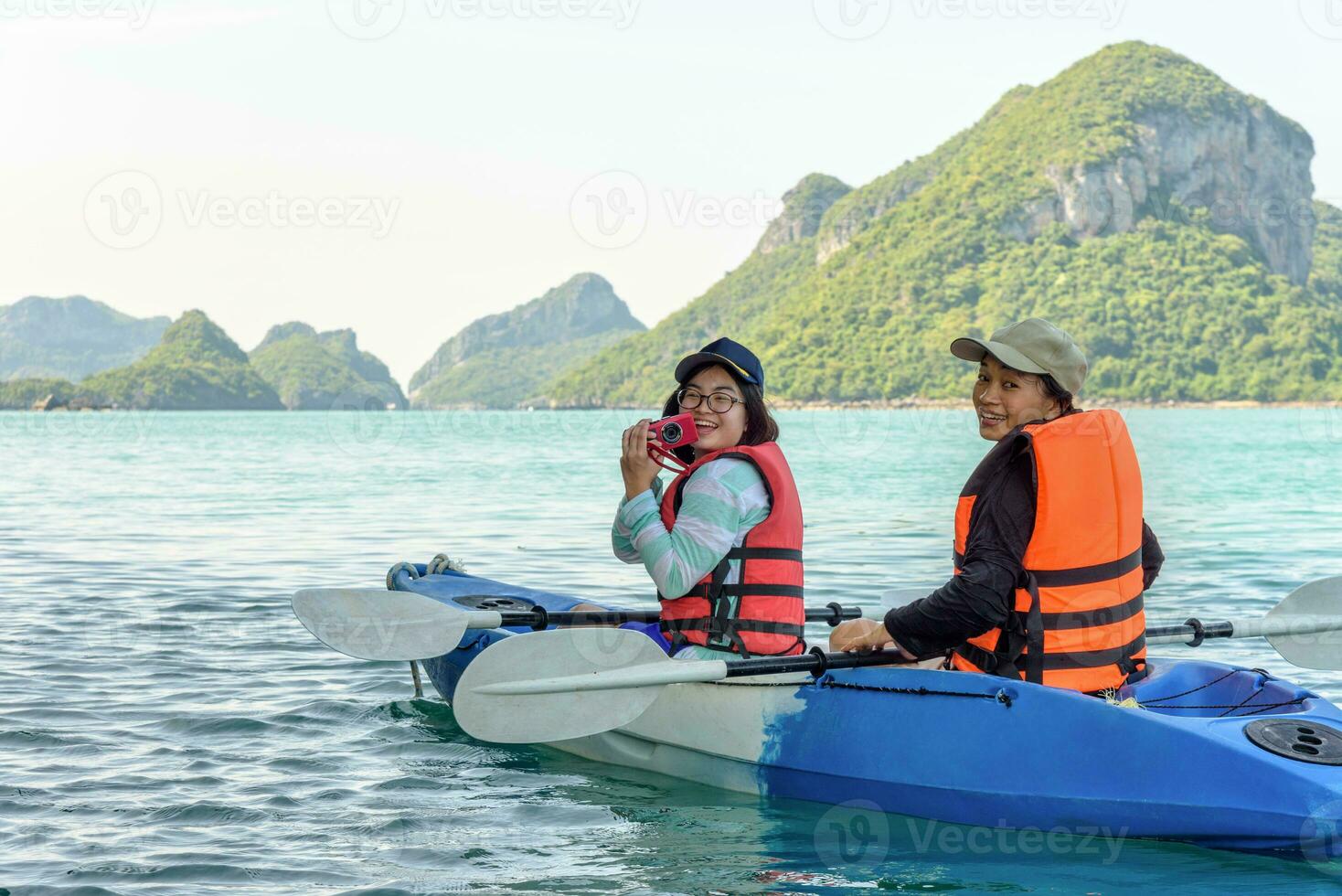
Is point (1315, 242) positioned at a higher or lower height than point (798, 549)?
higher

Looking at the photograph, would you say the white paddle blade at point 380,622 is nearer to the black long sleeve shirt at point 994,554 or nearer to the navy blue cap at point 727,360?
the navy blue cap at point 727,360

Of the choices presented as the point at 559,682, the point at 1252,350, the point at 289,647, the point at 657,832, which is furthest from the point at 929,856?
the point at 1252,350

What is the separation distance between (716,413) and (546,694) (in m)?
1.19

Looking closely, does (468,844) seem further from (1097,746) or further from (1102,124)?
(1102,124)

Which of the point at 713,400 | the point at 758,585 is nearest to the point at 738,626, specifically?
the point at 758,585

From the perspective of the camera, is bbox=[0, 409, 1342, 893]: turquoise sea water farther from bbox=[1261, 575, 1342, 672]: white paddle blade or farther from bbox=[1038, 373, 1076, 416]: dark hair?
bbox=[1038, 373, 1076, 416]: dark hair

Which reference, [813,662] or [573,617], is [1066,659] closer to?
[813,662]

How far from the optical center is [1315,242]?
15250cm

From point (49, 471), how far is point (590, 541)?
835 inches

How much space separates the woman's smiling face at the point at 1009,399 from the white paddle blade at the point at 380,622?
2.55 metres

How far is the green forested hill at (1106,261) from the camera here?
10775 cm

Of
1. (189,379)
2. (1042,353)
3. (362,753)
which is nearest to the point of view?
(1042,353)

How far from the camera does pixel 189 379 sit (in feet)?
541

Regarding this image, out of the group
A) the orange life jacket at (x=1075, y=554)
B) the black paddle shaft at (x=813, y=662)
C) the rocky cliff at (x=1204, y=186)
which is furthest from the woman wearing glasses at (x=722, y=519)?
the rocky cliff at (x=1204, y=186)
